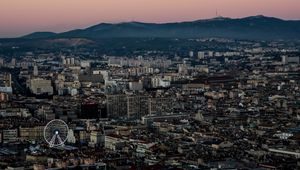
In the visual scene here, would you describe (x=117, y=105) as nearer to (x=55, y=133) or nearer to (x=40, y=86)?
(x=55, y=133)

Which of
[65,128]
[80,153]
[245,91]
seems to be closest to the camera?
[80,153]

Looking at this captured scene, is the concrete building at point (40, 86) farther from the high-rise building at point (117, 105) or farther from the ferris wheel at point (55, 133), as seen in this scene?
the ferris wheel at point (55, 133)

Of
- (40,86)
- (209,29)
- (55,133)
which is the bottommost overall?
(40,86)

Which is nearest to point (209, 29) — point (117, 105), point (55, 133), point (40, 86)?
point (40, 86)

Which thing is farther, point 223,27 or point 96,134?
point 223,27

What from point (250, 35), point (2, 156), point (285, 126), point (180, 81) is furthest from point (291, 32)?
point (2, 156)

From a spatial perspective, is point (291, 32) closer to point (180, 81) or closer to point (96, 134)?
point (180, 81)

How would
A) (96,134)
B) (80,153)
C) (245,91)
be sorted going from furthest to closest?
(245,91) < (96,134) < (80,153)
